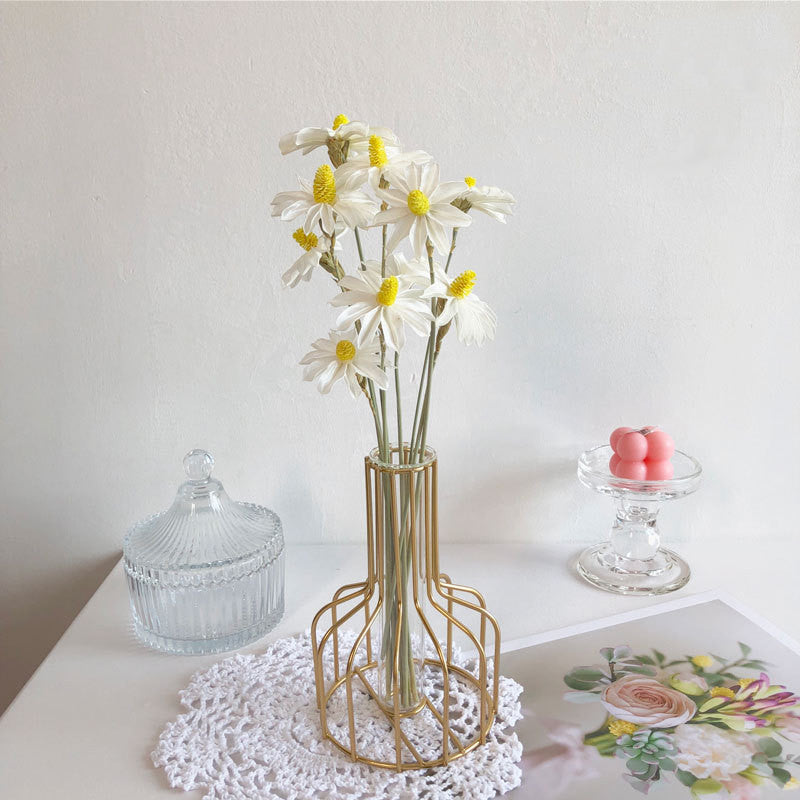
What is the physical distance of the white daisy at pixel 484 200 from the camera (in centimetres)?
59

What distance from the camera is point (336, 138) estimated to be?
23.1 inches

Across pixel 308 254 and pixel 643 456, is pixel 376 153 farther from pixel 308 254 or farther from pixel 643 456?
pixel 643 456

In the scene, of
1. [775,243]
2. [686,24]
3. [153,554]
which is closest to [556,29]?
[686,24]

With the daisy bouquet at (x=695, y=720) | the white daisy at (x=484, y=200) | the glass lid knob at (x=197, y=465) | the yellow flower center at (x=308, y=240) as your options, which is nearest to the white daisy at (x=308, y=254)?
the yellow flower center at (x=308, y=240)

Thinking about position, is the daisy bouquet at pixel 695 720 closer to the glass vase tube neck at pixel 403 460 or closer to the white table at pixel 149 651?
the white table at pixel 149 651

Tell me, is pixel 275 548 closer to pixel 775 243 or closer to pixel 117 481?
pixel 117 481

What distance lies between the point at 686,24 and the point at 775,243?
265 millimetres

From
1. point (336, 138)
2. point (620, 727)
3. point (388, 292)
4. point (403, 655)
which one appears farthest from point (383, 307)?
point (620, 727)

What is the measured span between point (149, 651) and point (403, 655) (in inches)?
11.8

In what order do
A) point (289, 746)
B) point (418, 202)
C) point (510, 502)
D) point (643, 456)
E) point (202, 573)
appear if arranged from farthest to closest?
point (510, 502), point (643, 456), point (202, 573), point (289, 746), point (418, 202)

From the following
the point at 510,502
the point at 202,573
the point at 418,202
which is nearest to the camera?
the point at 418,202

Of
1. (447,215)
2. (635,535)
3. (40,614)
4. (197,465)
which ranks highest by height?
(447,215)

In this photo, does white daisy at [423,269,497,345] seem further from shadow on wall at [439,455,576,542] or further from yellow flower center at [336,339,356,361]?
shadow on wall at [439,455,576,542]

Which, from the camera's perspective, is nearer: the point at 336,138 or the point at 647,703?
the point at 336,138
